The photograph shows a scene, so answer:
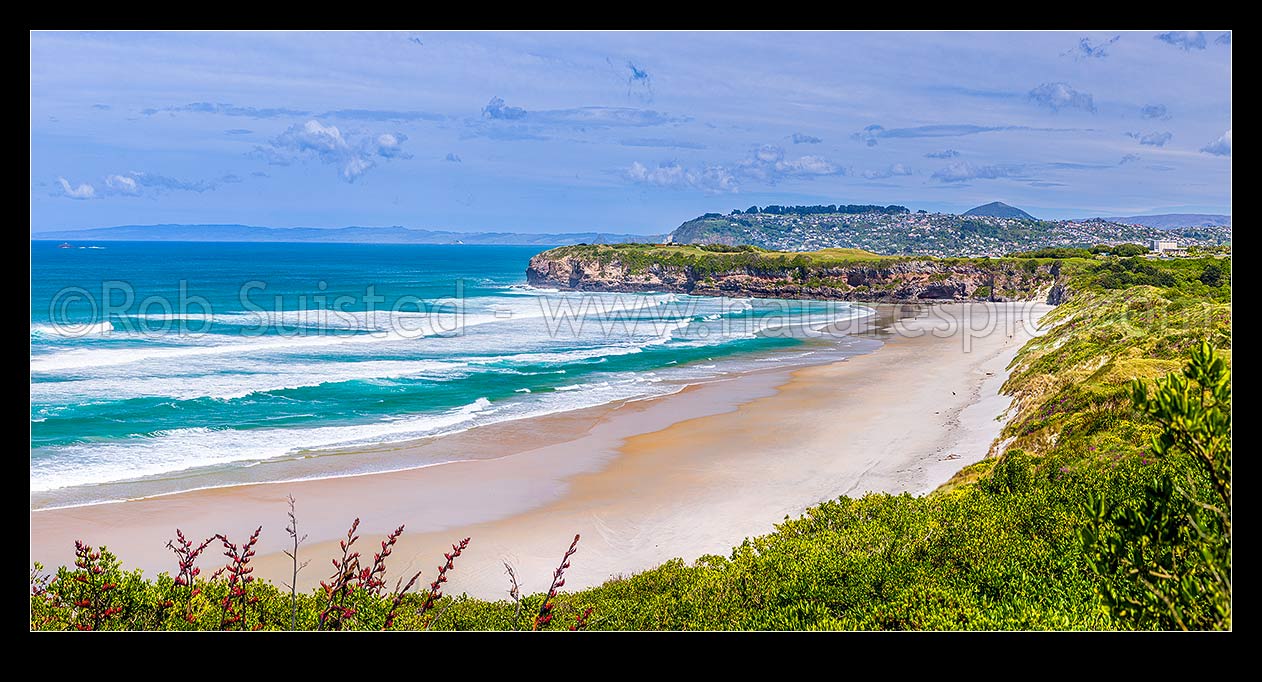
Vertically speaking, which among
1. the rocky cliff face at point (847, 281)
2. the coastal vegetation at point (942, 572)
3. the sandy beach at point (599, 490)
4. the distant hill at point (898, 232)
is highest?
the distant hill at point (898, 232)

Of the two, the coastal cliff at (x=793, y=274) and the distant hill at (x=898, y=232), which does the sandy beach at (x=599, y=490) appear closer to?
the coastal cliff at (x=793, y=274)

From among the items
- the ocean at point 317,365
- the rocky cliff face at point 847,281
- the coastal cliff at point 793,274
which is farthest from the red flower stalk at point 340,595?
→ the rocky cliff face at point 847,281

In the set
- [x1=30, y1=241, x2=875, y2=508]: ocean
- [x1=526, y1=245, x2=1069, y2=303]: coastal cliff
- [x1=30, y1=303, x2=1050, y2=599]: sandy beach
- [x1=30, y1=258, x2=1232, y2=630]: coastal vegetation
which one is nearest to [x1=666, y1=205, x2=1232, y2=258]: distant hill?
[x1=526, y1=245, x2=1069, y2=303]: coastal cliff

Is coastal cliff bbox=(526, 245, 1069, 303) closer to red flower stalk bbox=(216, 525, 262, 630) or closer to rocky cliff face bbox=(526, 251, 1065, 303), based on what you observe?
rocky cliff face bbox=(526, 251, 1065, 303)

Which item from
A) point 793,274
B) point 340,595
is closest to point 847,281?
point 793,274

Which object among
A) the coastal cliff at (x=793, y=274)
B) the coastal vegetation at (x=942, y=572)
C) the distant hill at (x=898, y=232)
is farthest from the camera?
the distant hill at (x=898, y=232)
